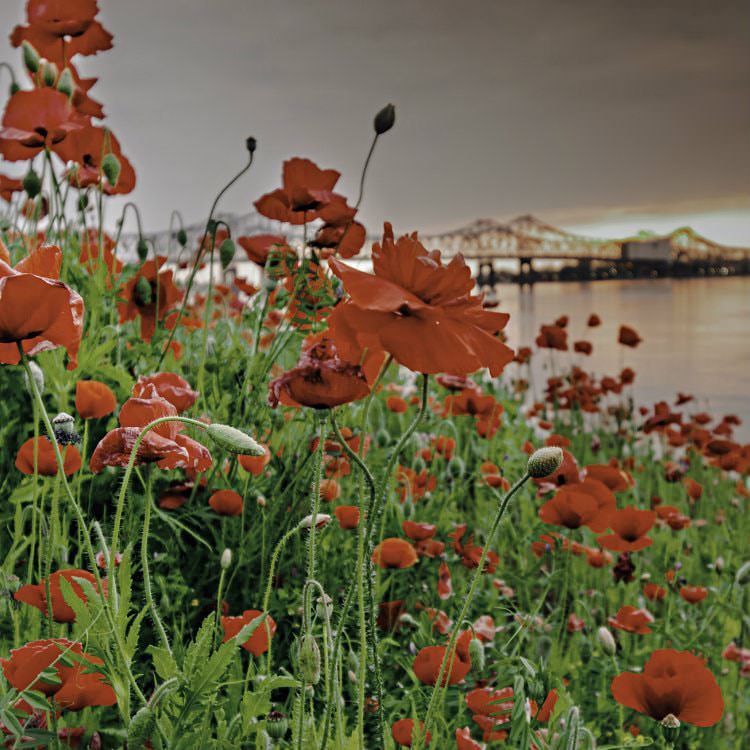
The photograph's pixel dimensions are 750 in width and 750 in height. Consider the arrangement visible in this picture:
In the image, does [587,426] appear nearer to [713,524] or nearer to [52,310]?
[713,524]

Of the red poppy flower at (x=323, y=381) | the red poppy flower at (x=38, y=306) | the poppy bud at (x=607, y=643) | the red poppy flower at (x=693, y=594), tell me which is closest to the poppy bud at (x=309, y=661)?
the red poppy flower at (x=323, y=381)

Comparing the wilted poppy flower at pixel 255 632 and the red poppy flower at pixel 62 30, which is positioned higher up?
the red poppy flower at pixel 62 30

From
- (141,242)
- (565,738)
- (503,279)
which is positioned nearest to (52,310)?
(565,738)

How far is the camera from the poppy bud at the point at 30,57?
171cm

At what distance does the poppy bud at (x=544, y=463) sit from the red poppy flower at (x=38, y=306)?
17.5 inches

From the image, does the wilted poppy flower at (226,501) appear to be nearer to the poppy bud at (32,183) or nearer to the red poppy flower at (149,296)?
the red poppy flower at (149,296)

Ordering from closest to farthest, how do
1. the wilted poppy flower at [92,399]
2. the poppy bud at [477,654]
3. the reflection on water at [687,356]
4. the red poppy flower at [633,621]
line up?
the poppy bud at [477,654]
the wilted poppy flower at [92,399]
the red poppy flower at [633,621]
the reflection on water at [687,356]

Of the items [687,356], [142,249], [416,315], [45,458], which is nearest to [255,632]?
[45,458]

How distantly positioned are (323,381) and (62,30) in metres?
1.41

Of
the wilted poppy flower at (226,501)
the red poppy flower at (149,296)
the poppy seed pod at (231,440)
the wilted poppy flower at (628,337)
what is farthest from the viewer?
the wilted poppy flower at (628,337)

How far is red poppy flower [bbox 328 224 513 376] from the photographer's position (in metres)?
0.67

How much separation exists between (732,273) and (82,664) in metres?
25.0

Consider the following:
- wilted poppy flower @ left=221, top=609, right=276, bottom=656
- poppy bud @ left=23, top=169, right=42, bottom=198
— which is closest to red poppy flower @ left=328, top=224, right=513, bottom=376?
wilted poppy flower @ left=221, top=609, right=276, bottom=656

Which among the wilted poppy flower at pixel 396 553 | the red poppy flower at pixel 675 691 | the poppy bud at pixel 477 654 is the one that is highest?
the wilted poppy flower at pixel 396 553
